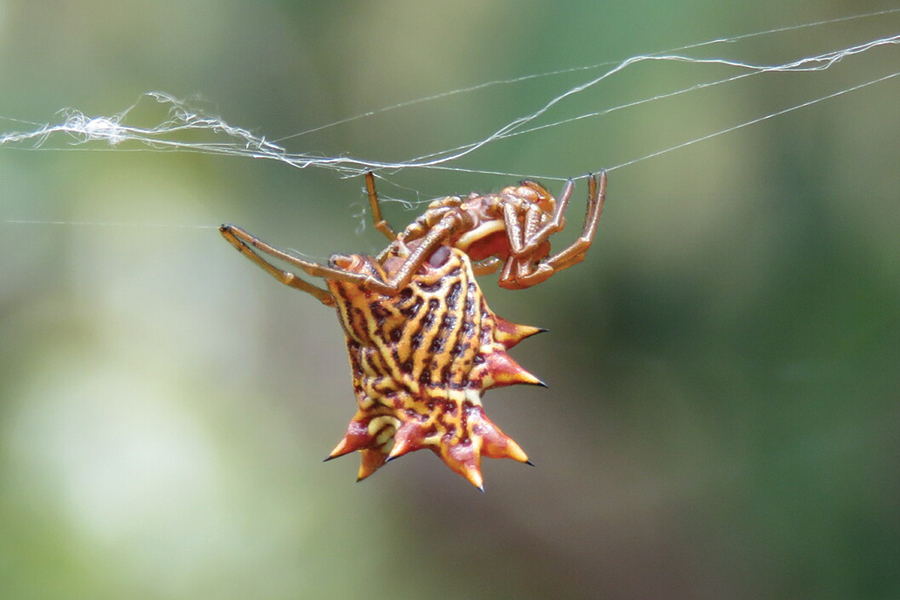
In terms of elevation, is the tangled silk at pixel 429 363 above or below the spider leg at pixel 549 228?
below

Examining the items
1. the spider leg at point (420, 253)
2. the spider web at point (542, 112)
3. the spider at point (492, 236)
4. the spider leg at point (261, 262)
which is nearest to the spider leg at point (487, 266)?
the spider at point (492, 236)

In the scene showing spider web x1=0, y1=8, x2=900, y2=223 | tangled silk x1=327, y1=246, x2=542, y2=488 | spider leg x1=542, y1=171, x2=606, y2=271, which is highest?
spider web x1=0, y1=8, x2=900, y2=223

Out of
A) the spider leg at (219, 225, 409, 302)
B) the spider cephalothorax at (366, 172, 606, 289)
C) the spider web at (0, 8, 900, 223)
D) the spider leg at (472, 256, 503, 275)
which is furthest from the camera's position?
the spider web at (0, 8, 900, 223)

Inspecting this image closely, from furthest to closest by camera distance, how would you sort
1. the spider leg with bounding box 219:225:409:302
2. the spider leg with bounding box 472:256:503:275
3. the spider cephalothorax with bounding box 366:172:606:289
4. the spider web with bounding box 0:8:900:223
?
1. the spider web with bounding box 0:8:900:223
2. the spider leg with bounding box 472:256:503:275
3. the spider cephalothorax with bounding box 366:172:606:289
4. the spider leg with bounding box 219:225:409:302

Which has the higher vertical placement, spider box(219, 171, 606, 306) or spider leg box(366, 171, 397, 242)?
spider leg box(366, 171, 397, 242)

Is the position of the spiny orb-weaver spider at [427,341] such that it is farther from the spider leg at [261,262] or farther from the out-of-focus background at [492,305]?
the out-of-focus background at [492,305]

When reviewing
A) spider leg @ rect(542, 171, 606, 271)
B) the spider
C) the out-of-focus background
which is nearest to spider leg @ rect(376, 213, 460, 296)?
the spider

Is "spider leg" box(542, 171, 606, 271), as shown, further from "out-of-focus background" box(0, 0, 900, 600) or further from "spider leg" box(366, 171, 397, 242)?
"out-of-focus background" box(0, 0, 900, 600)
